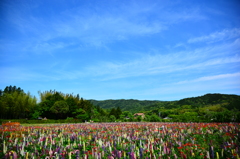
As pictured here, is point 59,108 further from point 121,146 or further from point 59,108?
point 121,146

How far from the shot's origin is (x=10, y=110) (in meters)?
51.5

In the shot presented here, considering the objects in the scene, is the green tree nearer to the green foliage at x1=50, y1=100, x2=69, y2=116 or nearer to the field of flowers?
the green foliage at x1=50, y1=100, x2=69, y2=116

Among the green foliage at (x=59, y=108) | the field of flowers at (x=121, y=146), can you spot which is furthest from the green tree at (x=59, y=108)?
the field of flowers at (x=121, y=146)

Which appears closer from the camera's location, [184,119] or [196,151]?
[196,151]

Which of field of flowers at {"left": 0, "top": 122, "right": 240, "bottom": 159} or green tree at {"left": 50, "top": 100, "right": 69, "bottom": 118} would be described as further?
green tree at {"left": 50, "top": 100, "right": 69, "bottom": 118}

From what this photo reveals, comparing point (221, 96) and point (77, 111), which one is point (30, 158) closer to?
point (77, 111)

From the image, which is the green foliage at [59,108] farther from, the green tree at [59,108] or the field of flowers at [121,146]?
the field of flowers at [121,146]

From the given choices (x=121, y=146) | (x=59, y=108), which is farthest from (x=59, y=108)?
(x=121, y=146)

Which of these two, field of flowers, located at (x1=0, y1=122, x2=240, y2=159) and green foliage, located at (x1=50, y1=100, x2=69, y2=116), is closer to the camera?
field of flowers, located at (x1=0, y1=122, x2=240, y2=159)

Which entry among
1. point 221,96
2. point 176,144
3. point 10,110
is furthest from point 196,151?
point 221,96

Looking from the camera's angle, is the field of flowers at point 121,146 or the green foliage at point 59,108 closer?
the field of flowers at point 121,146

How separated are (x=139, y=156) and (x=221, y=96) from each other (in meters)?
123

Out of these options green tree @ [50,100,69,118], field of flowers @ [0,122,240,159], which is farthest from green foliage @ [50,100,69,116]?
field of flowers @ [0,122,240,159]

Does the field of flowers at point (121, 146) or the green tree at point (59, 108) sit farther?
the green tree at point (59, 108)
